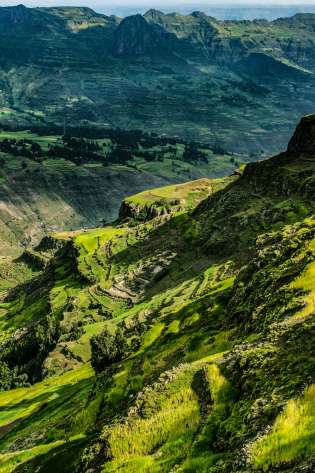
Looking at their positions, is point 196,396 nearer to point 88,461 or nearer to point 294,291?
point 88,461

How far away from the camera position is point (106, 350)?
111 m

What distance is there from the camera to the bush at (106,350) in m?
106

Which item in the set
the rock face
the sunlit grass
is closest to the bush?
the sunlit grass

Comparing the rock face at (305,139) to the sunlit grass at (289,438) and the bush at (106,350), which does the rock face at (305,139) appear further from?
the sunlit grass at (289,438)

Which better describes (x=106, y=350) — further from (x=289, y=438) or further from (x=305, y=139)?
(x=305, y=139)

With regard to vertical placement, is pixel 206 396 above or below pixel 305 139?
below

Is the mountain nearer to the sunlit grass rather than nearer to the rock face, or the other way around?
the sunlit grass

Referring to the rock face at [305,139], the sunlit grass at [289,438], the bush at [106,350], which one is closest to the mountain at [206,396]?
the sunlit grass at [289,438]

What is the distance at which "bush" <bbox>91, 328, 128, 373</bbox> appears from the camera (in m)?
106

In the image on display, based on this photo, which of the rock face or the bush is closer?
the bush

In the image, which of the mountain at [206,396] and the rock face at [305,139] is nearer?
the mountain at [206,396]

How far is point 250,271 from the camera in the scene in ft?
249

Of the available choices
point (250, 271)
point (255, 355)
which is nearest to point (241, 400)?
point (255, 355)

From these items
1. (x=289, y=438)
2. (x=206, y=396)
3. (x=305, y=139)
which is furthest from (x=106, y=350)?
(x=305, y=139)
